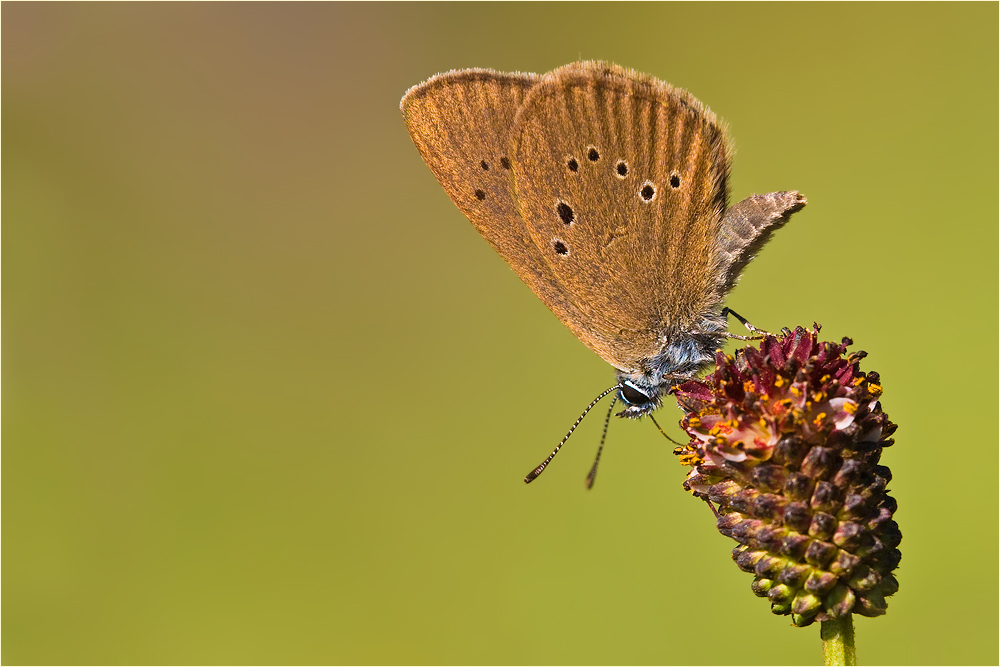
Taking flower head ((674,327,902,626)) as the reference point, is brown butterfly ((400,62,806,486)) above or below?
above

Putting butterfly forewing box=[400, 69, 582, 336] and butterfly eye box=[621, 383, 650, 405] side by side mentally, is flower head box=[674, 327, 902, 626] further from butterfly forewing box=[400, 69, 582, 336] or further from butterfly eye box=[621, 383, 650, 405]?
butterfly forewing box=[400, 69, 582, 336]

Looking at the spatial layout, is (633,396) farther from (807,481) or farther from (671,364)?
(807,481)

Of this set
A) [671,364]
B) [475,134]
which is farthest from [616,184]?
[671,364]

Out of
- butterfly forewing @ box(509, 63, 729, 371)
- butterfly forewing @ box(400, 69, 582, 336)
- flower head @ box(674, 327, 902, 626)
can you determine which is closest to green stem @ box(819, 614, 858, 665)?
flower head @ box(674, 327, 902, 626)

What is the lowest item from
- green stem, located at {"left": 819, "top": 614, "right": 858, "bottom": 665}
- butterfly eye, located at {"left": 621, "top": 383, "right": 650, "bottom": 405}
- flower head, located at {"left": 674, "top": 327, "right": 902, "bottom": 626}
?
green stem, located at {"left": 819, "top": 614, "right": 858, "bottom": 665}

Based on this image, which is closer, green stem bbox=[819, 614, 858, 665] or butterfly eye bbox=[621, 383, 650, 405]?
green stem bbox=[819, 614, 858, 665]

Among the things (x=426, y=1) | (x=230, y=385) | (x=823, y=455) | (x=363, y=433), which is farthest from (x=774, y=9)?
(x=823, y=455)
